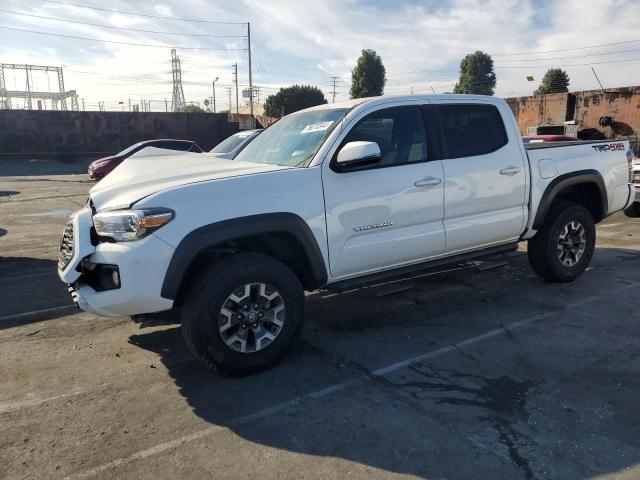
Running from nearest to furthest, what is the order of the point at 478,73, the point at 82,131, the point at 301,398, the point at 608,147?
1. the point at 301,398
2. the point at 608,147
3. the point at 82,131
4. the point at 478,73

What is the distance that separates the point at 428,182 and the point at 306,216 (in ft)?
4.07

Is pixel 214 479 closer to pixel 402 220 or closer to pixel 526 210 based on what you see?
pixel 402 220

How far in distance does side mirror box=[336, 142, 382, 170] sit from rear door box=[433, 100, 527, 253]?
38.9 inches

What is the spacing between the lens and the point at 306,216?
3.88 metres

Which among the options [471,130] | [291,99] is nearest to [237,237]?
[471,130]

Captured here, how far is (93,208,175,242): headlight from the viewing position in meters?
3.35

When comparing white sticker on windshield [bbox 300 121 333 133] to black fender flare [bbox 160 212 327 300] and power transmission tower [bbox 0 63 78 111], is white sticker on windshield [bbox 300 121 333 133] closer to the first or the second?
black fender flare [bbox 160 212 327 300]

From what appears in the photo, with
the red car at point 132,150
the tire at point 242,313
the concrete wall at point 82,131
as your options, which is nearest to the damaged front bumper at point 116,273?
the tire at point 242,313

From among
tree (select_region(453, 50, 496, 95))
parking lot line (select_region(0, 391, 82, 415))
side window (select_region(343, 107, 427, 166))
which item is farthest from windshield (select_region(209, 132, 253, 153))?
tree (select_region(453, 50, 496, 95))

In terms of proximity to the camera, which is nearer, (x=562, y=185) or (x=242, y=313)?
(x=242, y=313)

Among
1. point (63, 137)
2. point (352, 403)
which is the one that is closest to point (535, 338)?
point (352, 403)

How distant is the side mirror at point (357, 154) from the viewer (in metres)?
3.89

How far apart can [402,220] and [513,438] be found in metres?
1.95

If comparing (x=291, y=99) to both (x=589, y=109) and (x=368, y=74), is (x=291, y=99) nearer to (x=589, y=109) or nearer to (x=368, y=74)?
(x=368, y=74)
